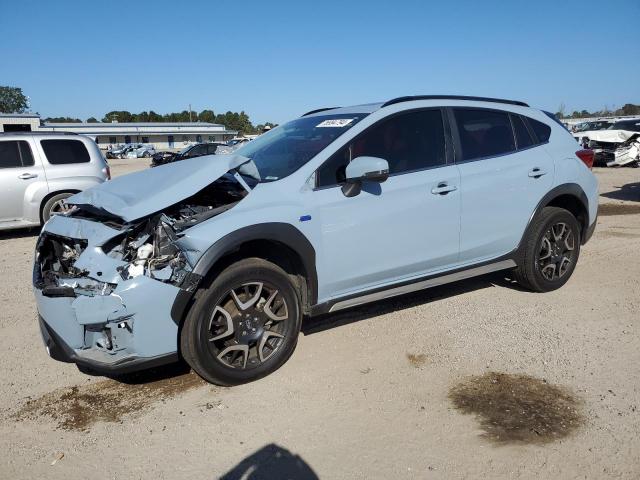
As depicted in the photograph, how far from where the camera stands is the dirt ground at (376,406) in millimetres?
2693

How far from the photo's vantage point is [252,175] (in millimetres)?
3799

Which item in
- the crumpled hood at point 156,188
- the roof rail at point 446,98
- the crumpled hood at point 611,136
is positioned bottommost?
the crumpled hood at point 611,136

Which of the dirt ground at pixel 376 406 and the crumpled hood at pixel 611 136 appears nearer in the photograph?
the dirt ground at pixel 376 406

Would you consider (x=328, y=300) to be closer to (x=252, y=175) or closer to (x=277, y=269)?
(x=277, y=269)

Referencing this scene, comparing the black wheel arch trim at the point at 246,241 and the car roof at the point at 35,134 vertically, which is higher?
the car roof at the point at 35,134

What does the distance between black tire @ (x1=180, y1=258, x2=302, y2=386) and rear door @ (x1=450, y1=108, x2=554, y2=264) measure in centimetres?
175

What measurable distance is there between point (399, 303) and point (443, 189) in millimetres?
1347

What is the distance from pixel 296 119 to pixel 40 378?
10.2ft

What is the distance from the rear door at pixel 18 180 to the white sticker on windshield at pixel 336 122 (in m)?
6.41

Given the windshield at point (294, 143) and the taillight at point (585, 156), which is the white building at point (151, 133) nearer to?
the windshield at point (294, 143)

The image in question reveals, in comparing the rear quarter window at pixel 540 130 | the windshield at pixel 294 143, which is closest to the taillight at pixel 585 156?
the rear quarter window at pixel 540 130

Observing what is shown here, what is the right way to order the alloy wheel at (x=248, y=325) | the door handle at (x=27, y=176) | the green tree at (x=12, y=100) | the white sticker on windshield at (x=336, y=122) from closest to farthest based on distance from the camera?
the alloy wheel at (x=248, y=325) → the white sticker on windshield at (x=336, y=122) → the door handle at (x=27, y=176) → the green tree at (x=12, y=100)

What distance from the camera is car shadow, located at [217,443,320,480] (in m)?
2.60

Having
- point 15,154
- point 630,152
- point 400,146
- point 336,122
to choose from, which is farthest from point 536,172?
point 630,152
